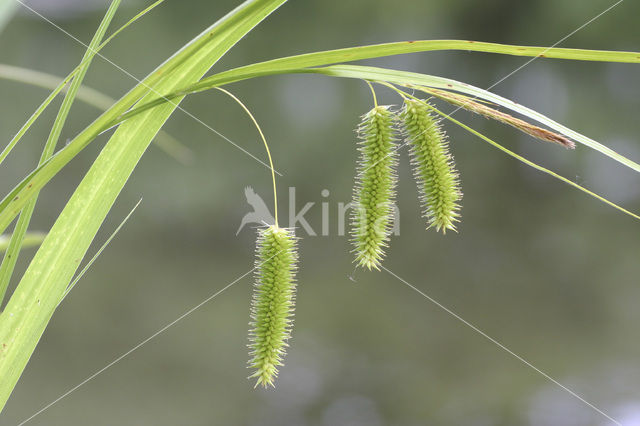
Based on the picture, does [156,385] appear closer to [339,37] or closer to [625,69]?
[339,37]

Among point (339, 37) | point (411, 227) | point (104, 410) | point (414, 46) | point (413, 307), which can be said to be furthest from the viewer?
point (339, 37)

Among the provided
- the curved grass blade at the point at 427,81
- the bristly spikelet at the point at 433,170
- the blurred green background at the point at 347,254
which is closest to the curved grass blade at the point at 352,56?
the curved grass blade at the point at 427,81

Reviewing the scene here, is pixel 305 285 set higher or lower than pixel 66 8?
lower

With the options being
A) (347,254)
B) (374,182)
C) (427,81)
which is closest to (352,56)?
(427,81)

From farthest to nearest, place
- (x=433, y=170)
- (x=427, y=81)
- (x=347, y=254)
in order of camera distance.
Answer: (x=347, y=254) < (x=433, y=170) < (x=427, y=81)

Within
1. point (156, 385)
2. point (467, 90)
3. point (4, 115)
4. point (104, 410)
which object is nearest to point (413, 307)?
point (156, 385)

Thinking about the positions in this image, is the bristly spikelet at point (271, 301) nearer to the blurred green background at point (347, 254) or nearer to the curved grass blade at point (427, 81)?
the curved grass blade at point (427, 81)

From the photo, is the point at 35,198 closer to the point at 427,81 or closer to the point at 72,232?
the point at 72,232
